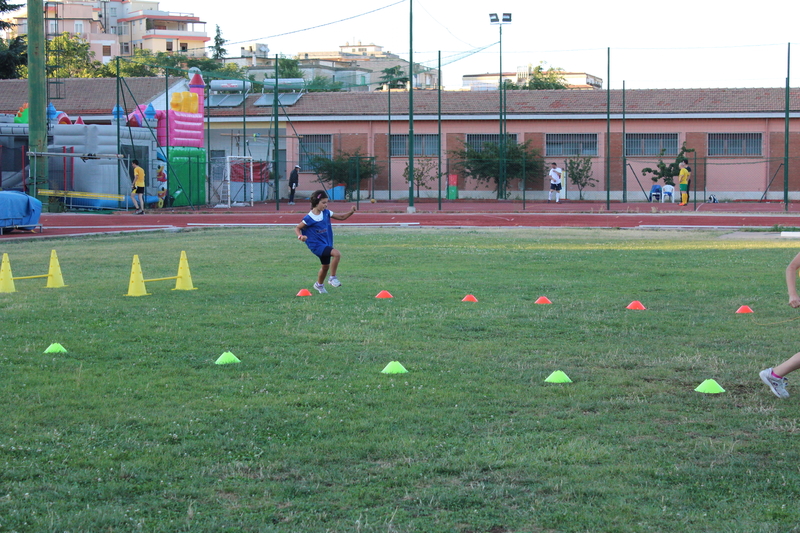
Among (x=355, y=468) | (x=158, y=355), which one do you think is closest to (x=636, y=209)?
(x=158, y=355)

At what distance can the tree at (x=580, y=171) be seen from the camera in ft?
145

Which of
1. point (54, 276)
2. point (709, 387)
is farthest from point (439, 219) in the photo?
point (709, 387)

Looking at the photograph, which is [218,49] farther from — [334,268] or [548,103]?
[334,268]

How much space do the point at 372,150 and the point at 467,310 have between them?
39194 mm

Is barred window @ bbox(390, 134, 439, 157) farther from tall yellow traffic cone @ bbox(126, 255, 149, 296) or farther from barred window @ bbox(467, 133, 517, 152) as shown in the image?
tall yellow traffic cone @ bbox(126, 255, 149, 296)

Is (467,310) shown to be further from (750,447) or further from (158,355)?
(750,447)

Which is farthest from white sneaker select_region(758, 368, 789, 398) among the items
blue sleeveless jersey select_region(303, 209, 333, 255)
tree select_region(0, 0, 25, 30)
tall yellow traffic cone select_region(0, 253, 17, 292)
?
tree select_region(0, 0, 25, 30)

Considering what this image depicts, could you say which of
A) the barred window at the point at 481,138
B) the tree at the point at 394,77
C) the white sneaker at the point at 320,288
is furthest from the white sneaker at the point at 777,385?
the tree at the point at 394,77

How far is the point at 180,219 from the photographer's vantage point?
30.3 metres

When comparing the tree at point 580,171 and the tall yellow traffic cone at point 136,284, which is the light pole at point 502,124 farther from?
the tall yellow traffic cone at point 136,284

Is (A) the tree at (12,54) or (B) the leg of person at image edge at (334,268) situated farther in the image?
(A) the tree at (12,54)

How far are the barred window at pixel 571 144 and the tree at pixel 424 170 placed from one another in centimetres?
615

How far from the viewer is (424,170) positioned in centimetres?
4672

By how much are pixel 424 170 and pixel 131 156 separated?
17.0 m
